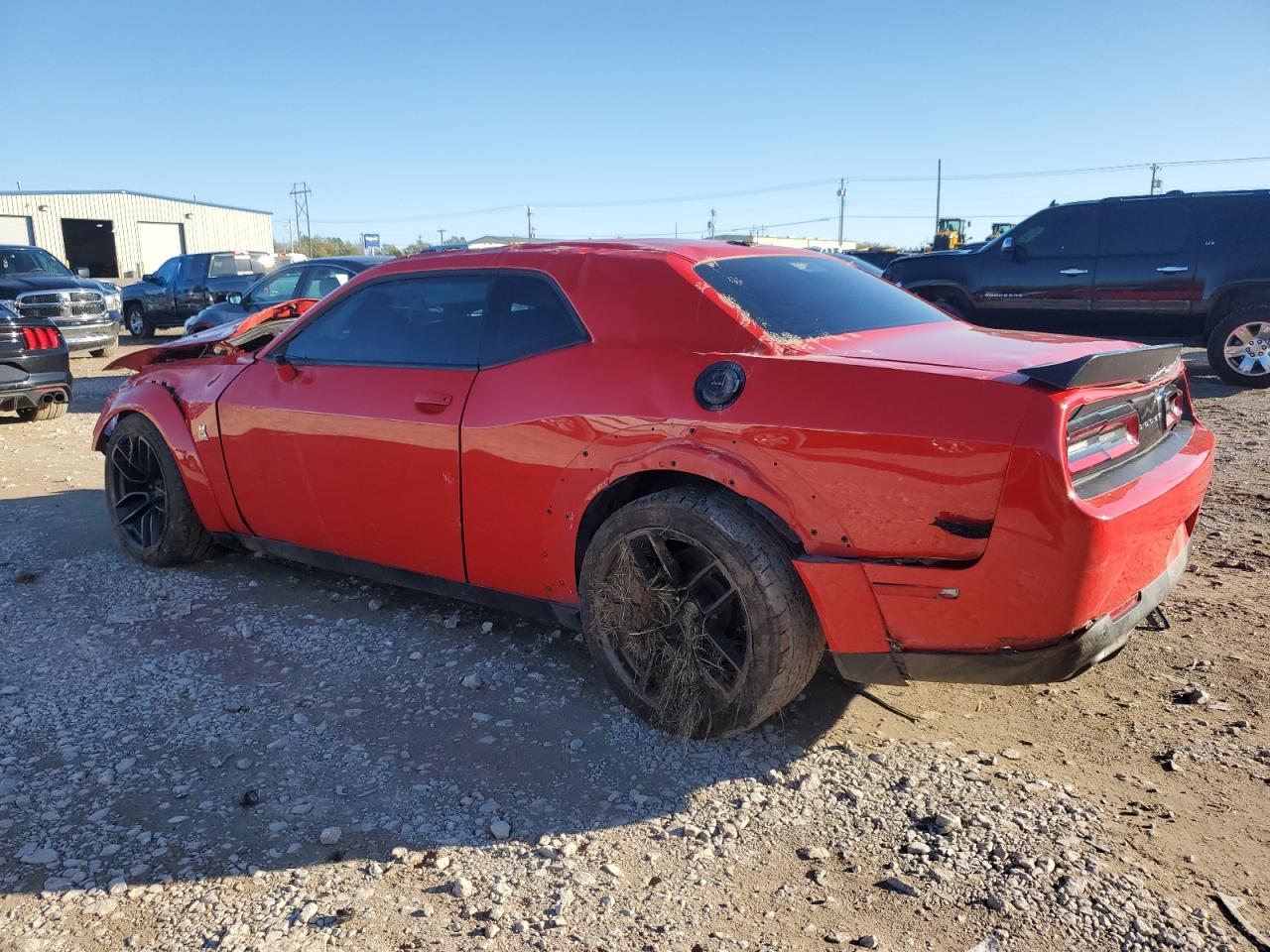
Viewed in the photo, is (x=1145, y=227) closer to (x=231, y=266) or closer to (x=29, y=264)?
(x=29, y=264)

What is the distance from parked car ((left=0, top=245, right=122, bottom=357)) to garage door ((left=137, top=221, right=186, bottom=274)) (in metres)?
38.7

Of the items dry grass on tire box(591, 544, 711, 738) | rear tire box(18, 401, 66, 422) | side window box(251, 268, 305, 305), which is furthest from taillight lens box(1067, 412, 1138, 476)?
side window box(251, 268, 305, 305)

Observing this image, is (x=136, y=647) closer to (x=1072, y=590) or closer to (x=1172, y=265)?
(x=1072, y=590)

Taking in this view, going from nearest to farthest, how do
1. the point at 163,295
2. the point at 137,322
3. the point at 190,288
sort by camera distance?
1. the point at 190,288
2. the point at 163,295
3. the point at 137,322

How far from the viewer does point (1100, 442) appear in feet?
8.91

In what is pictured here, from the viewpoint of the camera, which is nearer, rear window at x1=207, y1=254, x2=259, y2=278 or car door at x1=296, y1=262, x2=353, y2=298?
car door at x1=296, y1=262, x2=353, y2=298

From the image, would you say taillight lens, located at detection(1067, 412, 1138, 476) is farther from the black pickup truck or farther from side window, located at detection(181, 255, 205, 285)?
side window, located at detection(181, 255, 205, 285)

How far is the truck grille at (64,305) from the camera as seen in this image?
45.0 ft

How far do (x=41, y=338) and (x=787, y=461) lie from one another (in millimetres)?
9188

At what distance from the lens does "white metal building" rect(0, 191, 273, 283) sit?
4462 cm

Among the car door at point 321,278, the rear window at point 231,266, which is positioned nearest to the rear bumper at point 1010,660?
the car door at point 321,278

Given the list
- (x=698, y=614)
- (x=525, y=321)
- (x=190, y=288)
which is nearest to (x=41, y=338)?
(x=525, y=321)

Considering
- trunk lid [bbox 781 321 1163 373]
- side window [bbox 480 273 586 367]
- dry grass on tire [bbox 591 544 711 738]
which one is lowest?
dry grass on tire [bbox 591 544 711 738]

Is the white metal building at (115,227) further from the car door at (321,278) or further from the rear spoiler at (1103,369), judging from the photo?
the rear spoiler at (1103,369)
